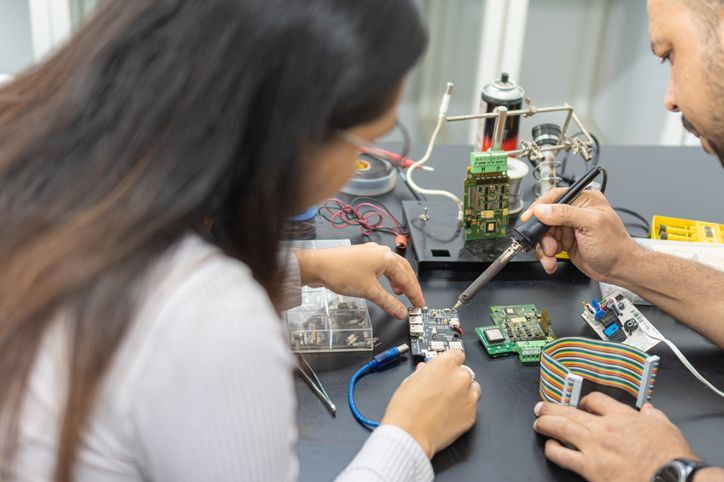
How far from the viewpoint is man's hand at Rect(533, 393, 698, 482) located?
914 mm

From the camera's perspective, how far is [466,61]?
10.2 feet

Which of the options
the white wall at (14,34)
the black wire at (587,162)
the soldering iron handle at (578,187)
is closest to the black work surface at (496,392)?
the soldering iron handle at (578,187)

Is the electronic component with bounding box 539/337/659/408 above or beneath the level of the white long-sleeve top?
beneath

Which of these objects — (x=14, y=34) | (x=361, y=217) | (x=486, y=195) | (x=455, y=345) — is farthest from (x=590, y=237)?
(x=14, y=34)

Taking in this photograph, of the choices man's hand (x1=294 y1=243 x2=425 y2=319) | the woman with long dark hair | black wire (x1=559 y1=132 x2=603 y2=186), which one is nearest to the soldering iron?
man's hand (x1=294 y1=243 x2=425 y2=319)

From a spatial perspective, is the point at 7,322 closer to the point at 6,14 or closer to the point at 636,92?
the point at 6,14

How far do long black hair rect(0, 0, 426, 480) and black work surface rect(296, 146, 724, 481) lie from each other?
0.39m

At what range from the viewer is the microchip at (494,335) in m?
1.11

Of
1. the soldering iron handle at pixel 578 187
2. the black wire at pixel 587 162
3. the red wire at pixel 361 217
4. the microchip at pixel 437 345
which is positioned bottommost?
the microchip at pixel 437 345

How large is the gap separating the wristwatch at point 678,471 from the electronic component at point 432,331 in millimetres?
310

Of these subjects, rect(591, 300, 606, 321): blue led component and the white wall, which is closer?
rect(591, 300, 606, 321): blue led component

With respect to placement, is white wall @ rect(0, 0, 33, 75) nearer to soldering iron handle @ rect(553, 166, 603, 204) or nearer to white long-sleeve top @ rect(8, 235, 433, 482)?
soldering iron handle @ rect(553, 166, 603, 204)

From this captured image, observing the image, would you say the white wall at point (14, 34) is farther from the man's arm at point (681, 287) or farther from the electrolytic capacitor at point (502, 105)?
the man's arm at point (681, 287)

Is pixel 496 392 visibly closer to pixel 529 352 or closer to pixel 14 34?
pixel 529 352
